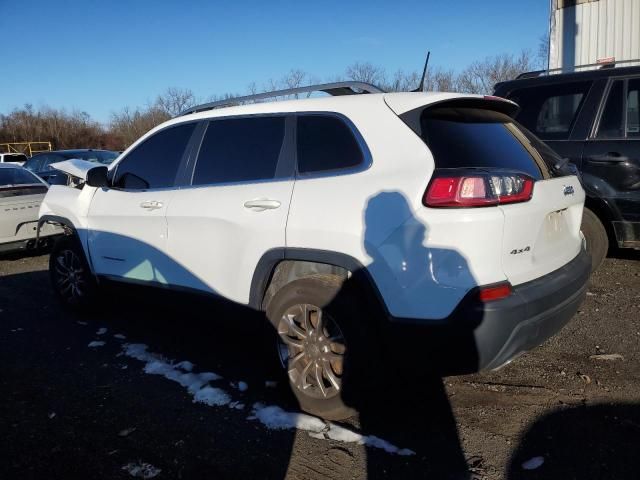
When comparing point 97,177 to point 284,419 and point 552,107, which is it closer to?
point 284,419

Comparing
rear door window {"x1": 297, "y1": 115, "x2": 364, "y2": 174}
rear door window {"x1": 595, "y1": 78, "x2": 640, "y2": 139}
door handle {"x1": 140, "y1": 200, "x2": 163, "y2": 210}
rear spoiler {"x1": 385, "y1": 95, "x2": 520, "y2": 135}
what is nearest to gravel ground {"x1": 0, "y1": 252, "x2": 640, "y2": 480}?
door handle {"x1": 140, "y1": 200, "x2": 163, "y2": 210}

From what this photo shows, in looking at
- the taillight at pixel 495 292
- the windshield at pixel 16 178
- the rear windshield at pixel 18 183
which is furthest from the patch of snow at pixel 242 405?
the windshield at pixel 16 178

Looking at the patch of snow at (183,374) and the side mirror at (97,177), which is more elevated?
the side mirror at (97,177)

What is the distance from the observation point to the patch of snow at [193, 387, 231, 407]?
3327 mm

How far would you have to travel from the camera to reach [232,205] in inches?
134

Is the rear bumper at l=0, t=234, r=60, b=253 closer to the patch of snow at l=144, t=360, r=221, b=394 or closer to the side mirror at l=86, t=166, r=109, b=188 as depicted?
the side mirror at l=86, t=166, r=109, b=188

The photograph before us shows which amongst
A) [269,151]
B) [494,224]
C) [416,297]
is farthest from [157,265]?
[494,224]

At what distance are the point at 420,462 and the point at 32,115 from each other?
63.8 metres

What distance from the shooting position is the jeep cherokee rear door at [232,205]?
323cm

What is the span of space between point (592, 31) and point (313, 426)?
A: 964cm

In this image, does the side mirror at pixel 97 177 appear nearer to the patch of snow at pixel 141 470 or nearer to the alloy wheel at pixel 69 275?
the alloy wheel at pixel 69 275

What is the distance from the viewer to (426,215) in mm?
2592

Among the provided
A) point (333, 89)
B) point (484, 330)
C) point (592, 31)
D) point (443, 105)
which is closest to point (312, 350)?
point (484, 330)

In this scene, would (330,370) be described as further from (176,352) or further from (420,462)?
(176,352)
